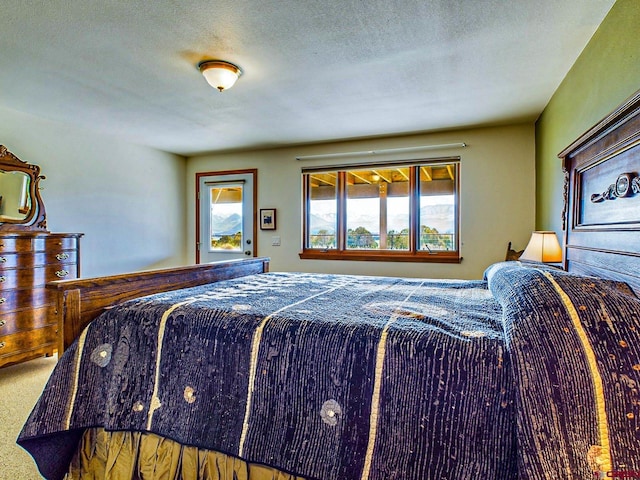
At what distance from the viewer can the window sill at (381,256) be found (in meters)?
3.97

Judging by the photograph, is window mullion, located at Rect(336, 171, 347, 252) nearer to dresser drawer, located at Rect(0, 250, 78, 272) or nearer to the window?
the window

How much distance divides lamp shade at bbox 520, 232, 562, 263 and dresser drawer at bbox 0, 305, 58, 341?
11.9 ft

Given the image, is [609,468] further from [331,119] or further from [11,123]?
[11,123]

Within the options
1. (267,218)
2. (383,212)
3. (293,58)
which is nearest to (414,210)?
(383,212)

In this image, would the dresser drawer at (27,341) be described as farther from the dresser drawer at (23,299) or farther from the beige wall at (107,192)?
the beige wall at (107,192)

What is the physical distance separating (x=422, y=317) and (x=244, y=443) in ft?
2.59

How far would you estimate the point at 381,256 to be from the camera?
4227mm

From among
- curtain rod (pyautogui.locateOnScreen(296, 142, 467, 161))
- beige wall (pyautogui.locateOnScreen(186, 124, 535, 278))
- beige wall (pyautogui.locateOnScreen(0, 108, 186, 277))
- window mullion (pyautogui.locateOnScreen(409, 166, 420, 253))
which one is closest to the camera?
beige wall (pyautogui.locateOnScreen(0, 108, 186, 277))

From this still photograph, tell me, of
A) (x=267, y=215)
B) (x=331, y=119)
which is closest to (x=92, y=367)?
(x=331, y=119)

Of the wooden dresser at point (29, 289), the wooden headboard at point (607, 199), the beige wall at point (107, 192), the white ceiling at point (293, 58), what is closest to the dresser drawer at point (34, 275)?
the wooden dresser at point (29, 289)

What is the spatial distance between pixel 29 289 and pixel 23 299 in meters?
0.09

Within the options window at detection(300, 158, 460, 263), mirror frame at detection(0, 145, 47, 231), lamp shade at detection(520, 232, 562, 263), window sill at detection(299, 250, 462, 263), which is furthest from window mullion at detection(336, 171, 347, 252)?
mirror frame at detection(0, 145, 47, 231)

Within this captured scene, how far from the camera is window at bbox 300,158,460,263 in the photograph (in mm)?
4031

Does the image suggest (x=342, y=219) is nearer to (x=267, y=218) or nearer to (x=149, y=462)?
(x=267, y=218)
